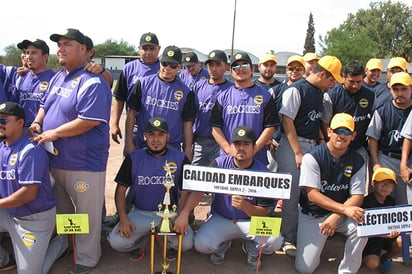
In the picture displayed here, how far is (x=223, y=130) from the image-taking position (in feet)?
14.9

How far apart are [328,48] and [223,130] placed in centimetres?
6317

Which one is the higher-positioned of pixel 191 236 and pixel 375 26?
pixel 375 26

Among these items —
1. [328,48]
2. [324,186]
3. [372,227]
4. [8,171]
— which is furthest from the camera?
[328,48]

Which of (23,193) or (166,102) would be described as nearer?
(23,193)

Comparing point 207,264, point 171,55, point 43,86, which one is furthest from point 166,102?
point 207,264

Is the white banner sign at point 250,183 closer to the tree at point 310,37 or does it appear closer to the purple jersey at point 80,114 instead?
the purple jersey at point 80,114

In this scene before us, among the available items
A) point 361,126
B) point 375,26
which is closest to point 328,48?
point 375,26

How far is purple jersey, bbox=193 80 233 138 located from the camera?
5.16 metres

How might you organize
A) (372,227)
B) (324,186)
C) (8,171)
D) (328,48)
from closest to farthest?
1. (8,171)
2. (372,227)
3. (324,186)
4. (328,48)

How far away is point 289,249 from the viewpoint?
4309mm

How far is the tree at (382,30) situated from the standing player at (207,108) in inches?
2328

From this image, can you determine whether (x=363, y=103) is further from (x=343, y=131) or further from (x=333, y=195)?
(x=333, y=195)

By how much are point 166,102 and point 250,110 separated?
3.48 ft

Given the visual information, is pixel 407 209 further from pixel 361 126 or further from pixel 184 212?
pixel 184 212
